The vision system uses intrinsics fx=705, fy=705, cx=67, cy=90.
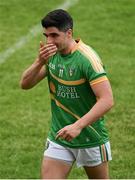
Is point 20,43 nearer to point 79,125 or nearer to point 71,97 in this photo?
point 71,97

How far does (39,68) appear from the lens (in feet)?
22.3

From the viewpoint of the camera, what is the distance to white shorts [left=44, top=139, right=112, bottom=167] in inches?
271

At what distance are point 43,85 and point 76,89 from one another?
6.28 meters

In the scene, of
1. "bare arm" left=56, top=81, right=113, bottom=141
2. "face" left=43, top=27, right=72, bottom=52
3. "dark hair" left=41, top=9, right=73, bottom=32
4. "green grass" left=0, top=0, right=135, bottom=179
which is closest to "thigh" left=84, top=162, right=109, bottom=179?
"bare arm" left=56, top=81, right=113, bottom=141

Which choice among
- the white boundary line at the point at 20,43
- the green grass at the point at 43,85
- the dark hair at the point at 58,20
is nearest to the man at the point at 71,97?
the dark hair at the point at 58,20

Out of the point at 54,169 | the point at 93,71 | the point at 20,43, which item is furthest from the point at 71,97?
the point at 20,43

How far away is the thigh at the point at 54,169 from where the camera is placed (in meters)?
6.82

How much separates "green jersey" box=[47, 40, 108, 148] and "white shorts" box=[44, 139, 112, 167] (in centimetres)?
5

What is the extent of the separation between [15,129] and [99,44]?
5.38 m

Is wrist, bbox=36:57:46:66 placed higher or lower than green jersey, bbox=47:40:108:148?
higher

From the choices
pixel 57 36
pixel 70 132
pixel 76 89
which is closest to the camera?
pixel 70 132

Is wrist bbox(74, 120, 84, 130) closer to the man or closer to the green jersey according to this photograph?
the man

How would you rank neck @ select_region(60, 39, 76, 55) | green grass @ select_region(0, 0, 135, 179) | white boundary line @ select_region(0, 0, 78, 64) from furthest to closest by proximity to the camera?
white boundary line @ select_region(0, 0, 78, 64), green grass @ select_region(0, 0, 135, 179), neck @ select_region(60, 39, 76, 55)

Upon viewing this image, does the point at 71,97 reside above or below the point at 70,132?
above
